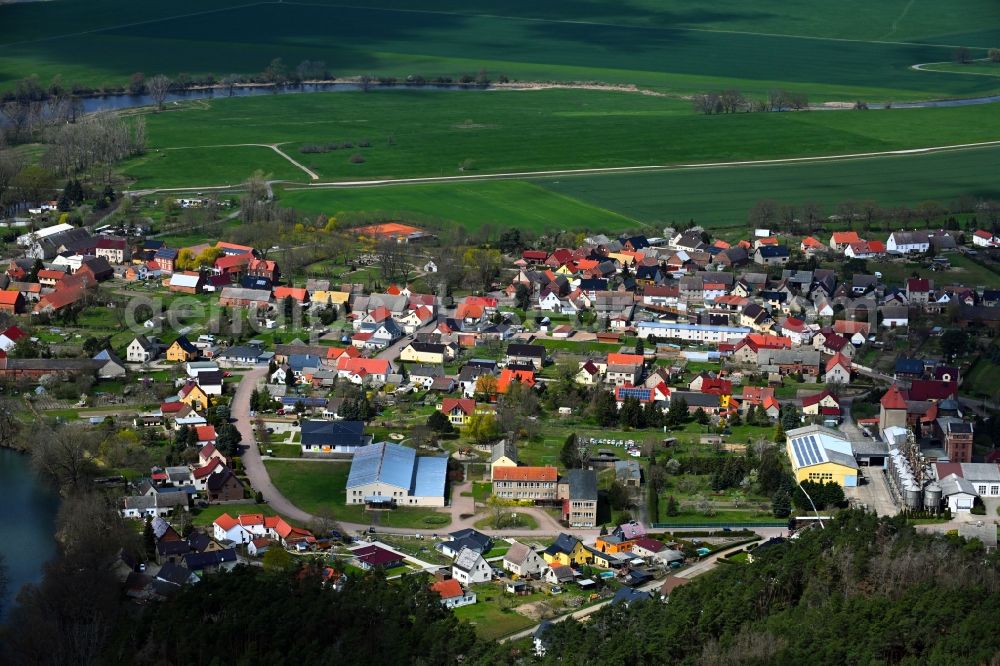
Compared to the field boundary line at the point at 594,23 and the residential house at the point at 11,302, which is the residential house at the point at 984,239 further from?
the field boundary line at the point at 594,23

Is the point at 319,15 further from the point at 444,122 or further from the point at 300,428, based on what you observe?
the point at 300,428

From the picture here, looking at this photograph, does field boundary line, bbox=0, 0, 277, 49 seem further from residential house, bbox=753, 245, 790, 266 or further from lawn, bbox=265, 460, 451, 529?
lawn, bbox=265, 460, 451, 529

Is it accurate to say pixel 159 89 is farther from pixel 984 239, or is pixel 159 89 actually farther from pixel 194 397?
pixel 194 397

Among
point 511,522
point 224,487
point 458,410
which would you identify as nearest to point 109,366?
point 224,487

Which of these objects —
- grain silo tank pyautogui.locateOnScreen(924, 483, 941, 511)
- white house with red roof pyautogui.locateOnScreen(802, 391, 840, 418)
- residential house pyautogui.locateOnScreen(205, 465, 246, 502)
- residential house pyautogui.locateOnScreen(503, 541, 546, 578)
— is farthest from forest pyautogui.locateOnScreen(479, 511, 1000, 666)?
residential house pyautogui.locateOnScreen(205, 465, 246, 502)

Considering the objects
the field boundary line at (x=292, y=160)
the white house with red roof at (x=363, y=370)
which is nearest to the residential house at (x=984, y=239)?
the white house with red roof at (x=363, y=370)

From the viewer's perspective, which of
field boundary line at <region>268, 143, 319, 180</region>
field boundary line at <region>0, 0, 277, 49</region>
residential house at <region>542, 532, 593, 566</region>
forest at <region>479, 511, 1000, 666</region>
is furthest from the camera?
field boundary line at <region>0, 0, 277, 49</region>
